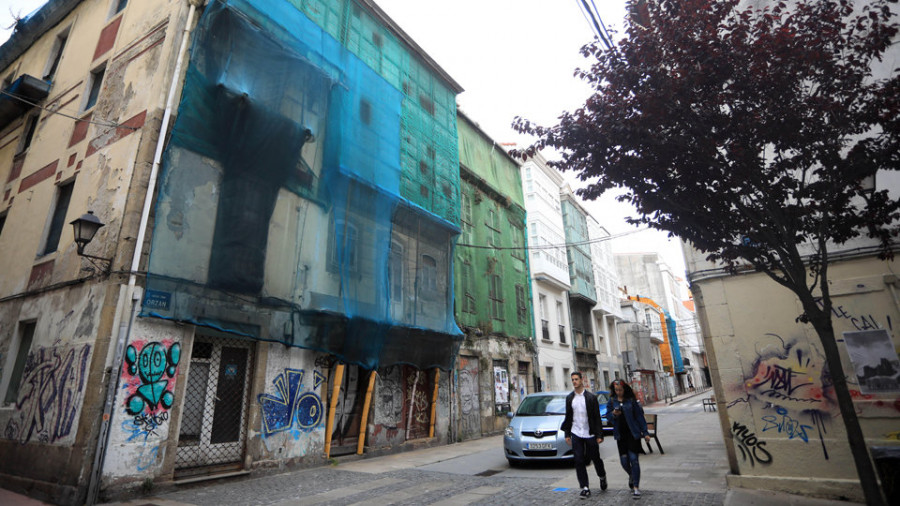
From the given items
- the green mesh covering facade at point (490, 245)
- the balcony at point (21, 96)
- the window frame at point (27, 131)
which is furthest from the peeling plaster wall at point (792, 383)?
the window frame at point (27, 131)

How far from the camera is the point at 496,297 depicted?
19766mm

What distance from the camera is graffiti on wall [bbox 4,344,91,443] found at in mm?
7641

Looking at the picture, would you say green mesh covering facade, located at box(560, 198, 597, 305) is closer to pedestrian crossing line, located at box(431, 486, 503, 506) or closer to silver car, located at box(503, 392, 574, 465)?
silver car, located at box(503, 392, 574, 465)

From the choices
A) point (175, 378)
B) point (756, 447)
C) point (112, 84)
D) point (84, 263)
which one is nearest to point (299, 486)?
point (175, 378)

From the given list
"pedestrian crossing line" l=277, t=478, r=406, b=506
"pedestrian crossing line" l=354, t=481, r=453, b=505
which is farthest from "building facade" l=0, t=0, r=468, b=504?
"pedestrian crossing line" l=354, t=481, r=453, b=505

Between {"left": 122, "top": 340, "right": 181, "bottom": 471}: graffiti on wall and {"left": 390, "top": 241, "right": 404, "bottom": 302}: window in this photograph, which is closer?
{"left": 122, "top": 340, "right": 181, "bottom": 471}: graffiti on wall

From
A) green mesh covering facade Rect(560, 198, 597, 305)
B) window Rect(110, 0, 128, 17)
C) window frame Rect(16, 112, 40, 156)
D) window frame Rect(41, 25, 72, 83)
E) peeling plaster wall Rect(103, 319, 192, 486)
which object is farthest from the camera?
green mesh covering facade Rect(560, 198, 597, 305)

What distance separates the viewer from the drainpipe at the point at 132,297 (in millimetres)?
6953

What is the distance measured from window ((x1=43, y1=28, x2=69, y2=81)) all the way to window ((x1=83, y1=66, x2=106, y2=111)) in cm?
323

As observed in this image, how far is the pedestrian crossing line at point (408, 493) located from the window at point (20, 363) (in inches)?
316

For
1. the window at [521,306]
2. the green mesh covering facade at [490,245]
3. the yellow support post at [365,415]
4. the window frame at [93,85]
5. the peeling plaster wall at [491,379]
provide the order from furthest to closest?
the window at [521,306]
the green mesh covering facade at [490,245]
the peeling plaster wall at [491,379]
the yellow support post at [365,415]
the window frame at [93,85]

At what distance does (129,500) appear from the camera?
7.16m

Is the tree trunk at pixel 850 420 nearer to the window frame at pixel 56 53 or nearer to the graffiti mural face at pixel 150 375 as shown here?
the graffiti mural face at pixel 150 375

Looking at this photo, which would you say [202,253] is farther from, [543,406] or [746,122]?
[746,122]
